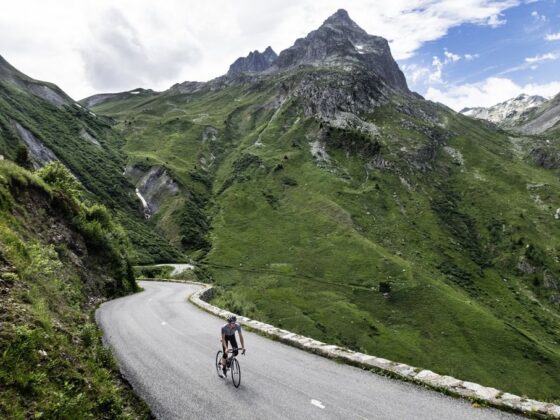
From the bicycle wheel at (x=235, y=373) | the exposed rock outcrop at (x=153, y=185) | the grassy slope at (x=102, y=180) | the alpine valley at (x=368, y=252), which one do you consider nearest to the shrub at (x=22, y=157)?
the alpine valley at (x=368, y=252)

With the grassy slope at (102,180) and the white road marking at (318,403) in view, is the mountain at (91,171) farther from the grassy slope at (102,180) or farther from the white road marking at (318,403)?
the white road marking at (318,403)

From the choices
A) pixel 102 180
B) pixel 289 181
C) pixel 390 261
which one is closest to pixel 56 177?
pixel 390 261

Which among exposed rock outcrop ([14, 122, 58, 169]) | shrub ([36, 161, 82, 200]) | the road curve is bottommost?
the road curve

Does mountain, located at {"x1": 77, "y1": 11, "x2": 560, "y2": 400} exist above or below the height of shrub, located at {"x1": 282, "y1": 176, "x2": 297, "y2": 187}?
below

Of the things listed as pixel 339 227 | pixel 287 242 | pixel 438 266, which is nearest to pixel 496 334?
pixel 438 266

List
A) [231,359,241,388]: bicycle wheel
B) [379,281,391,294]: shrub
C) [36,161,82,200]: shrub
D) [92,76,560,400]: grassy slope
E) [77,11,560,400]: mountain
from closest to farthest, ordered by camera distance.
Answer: [231,359,241,388]: bicycle wheel < [36,161,82,200]: shrub < [92,76,560,400]: grassy slope < [77,11,560,400]: mountain < [379,281,391,294]: shrub

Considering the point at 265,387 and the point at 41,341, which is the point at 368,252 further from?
the point at 41,341

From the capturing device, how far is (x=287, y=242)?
148 meters

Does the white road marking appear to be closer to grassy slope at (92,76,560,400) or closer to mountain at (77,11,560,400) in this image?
grassy slope at (92,76,560,400)

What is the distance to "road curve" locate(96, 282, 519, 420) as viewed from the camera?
13.9 meters

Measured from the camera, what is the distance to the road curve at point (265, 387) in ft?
45.7

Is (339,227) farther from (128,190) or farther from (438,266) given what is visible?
(128,190)

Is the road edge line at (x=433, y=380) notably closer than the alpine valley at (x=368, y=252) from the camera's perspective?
Yes

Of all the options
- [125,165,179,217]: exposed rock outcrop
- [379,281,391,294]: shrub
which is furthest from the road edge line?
[125,165,179,217]: exposed rock outcrop
